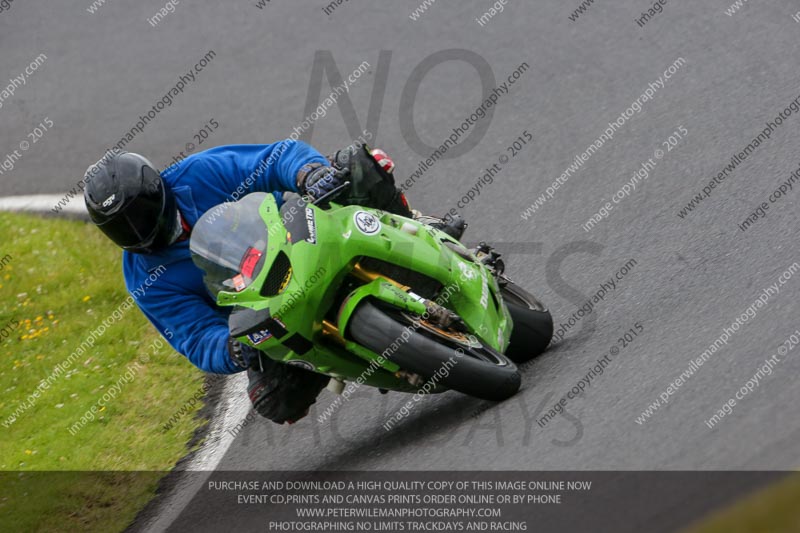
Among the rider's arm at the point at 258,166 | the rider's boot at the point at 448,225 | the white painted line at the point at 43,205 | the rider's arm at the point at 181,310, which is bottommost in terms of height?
the white painted line at the point at 43,205

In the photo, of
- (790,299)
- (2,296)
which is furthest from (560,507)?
(2,296)

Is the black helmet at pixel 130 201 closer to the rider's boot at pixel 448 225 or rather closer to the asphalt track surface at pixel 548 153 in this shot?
the rider's boot at pixel 448 225

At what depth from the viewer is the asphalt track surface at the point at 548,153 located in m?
5.58

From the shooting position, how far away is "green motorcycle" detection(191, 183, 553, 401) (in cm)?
548

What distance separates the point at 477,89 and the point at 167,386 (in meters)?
3.79

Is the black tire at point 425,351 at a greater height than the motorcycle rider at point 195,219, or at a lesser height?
greater

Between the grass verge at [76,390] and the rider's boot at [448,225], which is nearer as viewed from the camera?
the rider's boot at [448,225]

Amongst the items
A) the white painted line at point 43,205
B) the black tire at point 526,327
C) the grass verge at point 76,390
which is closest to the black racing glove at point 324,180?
the black tire at point 526,327

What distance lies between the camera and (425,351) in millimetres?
5449

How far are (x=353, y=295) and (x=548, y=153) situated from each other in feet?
12.6

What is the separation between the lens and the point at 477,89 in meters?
10.0

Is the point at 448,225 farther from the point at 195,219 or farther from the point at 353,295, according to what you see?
the point at 195,219

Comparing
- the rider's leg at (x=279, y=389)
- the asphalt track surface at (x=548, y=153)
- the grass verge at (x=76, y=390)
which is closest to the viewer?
the asphalt track surface at (x=548, y=153)

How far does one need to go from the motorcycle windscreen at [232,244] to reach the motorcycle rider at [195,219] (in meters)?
0.41
